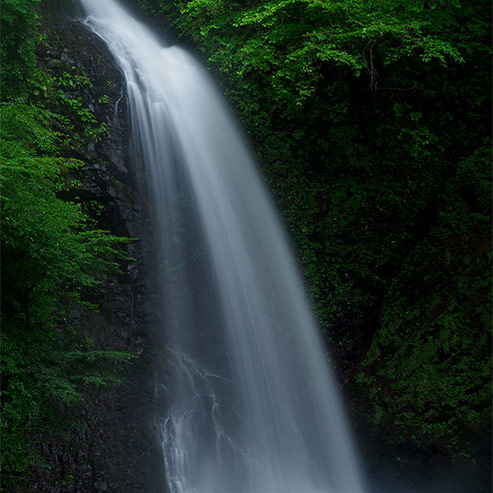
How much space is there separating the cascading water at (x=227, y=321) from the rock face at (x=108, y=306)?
0.31 metres

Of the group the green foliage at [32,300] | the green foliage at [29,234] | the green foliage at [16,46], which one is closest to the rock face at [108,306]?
the green foliage at [32,300]

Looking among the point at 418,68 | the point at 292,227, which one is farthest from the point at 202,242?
the point at 418,68

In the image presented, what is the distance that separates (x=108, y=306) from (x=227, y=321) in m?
2.01

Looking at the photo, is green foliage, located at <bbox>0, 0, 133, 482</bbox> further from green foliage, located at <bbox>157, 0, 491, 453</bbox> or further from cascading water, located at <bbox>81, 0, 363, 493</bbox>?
green foliage, located at <bbox>157, 0, 491, 453</bbox>

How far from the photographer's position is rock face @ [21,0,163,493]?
4164 millimetres

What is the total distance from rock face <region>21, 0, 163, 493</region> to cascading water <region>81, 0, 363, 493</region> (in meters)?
0.31

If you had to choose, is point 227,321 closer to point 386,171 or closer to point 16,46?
point 386,171

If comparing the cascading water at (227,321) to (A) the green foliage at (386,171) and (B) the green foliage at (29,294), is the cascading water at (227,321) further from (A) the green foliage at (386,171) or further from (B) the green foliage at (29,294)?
(B) the green foliage at (29,294)

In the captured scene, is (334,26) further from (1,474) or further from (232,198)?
(1,474)

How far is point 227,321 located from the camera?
249 inches

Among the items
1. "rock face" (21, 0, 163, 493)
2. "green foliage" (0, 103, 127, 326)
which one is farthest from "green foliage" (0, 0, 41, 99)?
"green foliage" (0, 103, 127, 326)

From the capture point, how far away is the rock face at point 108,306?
4.16 metres

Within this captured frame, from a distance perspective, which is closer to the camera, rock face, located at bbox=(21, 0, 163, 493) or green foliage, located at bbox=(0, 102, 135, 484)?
green foliage, located at bbox=(0, 102, 135, 484)

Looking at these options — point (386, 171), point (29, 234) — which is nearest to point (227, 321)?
point (29, 234)
